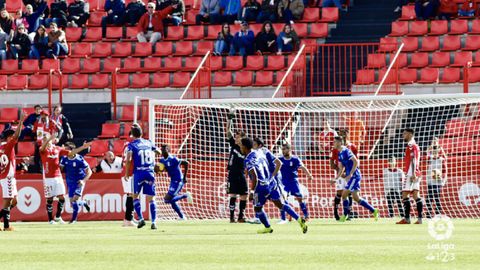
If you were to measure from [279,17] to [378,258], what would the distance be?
2136cm

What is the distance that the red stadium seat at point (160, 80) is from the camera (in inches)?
1316

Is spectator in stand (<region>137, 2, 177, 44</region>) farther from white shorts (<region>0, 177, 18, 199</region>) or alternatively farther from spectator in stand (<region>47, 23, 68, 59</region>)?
white shorts (<region>0, 177, 18, 199</region>)

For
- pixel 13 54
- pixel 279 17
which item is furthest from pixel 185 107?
pixel 13 54

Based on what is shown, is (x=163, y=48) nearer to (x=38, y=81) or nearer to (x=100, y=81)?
(x=100, y=81)

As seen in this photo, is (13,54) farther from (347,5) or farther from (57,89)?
(347,5)

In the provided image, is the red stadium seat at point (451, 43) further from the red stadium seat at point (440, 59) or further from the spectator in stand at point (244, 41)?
the spectator in stand at point (244, 41)

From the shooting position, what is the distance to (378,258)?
13.7 meters

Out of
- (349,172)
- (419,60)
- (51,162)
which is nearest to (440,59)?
(419,60)

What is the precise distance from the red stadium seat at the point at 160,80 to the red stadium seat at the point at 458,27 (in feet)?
25.4

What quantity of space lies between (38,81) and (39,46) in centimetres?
146

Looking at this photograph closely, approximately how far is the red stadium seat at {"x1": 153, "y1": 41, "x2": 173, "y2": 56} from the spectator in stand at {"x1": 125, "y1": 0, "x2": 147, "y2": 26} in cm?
190

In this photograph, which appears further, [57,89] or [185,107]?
[57,89]

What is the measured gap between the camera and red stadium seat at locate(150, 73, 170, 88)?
3344 centimetres

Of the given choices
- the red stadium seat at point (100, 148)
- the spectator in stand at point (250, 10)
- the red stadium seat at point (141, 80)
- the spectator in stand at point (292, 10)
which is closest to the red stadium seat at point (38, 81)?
the red stadium seat at point (141, 80)
